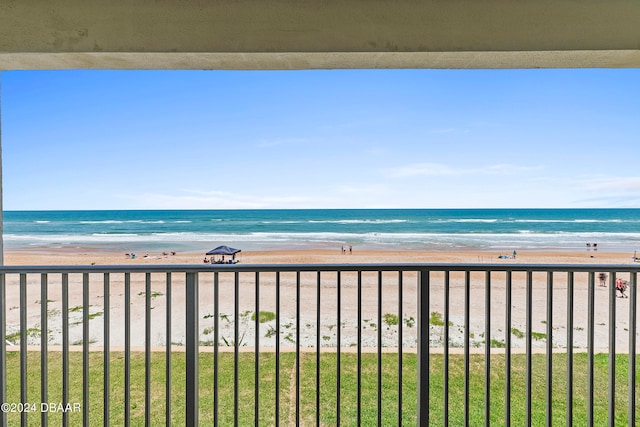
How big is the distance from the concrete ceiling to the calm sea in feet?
35.9

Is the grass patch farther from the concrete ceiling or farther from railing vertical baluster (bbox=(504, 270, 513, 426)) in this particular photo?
the concrete ceiling

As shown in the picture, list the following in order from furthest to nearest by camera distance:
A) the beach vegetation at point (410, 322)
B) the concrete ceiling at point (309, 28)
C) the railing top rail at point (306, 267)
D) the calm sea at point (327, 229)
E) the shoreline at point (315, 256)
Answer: the calm sea at point (327, 229) < the shoreline at point (315, 256) < the beach vegetation at point (410, 322) < the concrete ceiling at point (309, 28) < the railing top rail at point (306, 267)

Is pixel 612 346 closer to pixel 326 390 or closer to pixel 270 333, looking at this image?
pixel 326 390

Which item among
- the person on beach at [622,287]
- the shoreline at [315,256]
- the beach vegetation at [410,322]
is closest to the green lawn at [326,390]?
the beach vegetation at [410,322]

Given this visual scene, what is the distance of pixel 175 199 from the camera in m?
17.9

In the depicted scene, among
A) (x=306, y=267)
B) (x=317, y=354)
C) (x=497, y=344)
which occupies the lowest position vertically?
(x=497, y=344)

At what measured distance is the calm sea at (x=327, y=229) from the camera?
12930 millimetres

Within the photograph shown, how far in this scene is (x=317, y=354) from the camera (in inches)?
65.4

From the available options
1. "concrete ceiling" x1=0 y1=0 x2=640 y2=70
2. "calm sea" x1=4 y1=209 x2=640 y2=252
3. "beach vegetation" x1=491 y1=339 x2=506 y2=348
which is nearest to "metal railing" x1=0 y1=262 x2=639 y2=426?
"beach vegetation" x1=491 y1=339 x2=506 y2=348

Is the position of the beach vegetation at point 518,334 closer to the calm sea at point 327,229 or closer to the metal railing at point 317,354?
the metal railing at point 317,354

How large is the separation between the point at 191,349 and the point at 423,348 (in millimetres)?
1014

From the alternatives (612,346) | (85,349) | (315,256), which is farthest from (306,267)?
(315,256)

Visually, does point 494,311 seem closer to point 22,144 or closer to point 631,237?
point 631,237

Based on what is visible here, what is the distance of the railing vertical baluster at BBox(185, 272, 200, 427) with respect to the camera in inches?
63.5
